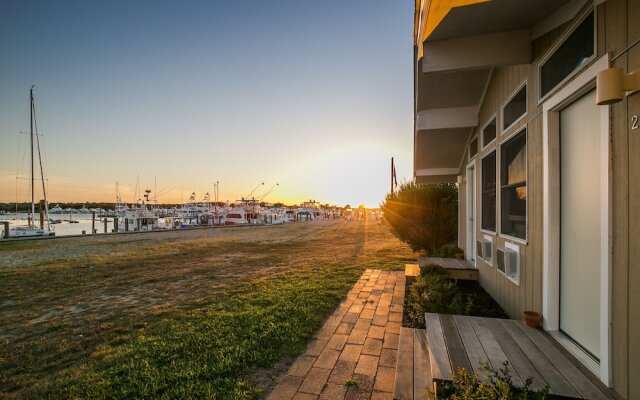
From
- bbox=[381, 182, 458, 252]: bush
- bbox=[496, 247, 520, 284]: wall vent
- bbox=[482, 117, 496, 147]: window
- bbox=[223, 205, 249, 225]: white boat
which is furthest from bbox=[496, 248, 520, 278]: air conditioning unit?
bbox=[223, 205, 249, 225]: white boat

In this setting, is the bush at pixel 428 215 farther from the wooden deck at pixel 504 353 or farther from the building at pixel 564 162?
the wooden deck at pixel 504 353

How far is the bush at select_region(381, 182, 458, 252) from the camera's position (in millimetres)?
10008

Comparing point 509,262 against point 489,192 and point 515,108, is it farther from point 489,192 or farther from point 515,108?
point 515,108

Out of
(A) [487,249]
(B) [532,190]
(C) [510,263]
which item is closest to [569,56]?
(B) [532,190]

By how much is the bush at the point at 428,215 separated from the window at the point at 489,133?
453 centimetres

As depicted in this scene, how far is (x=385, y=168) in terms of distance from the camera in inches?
1052

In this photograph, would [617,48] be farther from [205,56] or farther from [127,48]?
[127,48]

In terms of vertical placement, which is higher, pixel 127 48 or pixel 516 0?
pixel 127 48

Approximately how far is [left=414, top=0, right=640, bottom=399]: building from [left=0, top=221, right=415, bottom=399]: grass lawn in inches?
106

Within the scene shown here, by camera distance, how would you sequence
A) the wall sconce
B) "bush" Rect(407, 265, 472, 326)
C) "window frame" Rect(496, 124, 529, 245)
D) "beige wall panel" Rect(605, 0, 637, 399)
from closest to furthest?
1. the wall sconce
2. "beige wall panel" Rect(605, 0, 637, 399)
3. "window frame" Rect(496, 124, 529, 245)
4. "bush" Rect(407, 265, 472, 326)

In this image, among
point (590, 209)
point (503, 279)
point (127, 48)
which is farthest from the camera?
point (127, 48)

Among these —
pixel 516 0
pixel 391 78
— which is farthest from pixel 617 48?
pixel 391 78

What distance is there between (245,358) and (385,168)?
24687 mm

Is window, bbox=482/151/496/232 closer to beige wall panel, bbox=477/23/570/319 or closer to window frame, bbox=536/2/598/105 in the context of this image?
beige wall panel, bbox=477/23/570/319
